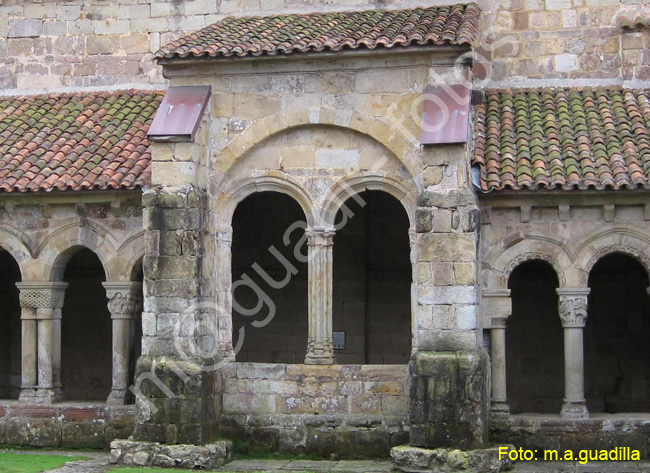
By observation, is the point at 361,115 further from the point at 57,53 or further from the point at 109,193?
the point at 57,53

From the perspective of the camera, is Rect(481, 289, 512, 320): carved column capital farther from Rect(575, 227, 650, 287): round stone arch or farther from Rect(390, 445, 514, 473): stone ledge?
Rect(390, 445, 514, 473): stone ledge

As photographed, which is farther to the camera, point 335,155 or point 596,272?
point 596,272

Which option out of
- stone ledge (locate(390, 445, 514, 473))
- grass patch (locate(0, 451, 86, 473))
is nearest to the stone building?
stone ledge (locate(390, 445, 514, 473))

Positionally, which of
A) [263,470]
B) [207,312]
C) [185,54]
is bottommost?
[263,470]

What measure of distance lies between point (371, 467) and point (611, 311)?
5.75 metres

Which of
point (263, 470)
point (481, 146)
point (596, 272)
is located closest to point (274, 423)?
point (263, 470)

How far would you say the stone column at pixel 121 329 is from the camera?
1614 centimetres

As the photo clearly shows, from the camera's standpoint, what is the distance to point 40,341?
54.0ft

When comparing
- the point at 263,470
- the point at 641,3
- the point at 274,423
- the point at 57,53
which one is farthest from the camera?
the point at 57,53

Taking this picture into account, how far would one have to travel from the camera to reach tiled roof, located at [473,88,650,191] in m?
14.7

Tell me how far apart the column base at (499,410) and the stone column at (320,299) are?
222cm

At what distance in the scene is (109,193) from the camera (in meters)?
16.0

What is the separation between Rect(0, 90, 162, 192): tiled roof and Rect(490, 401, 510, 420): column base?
5.54 metres

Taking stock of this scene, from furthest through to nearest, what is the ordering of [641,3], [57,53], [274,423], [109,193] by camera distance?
[57,53] < [641,3] < [109,193] < [274,423]
